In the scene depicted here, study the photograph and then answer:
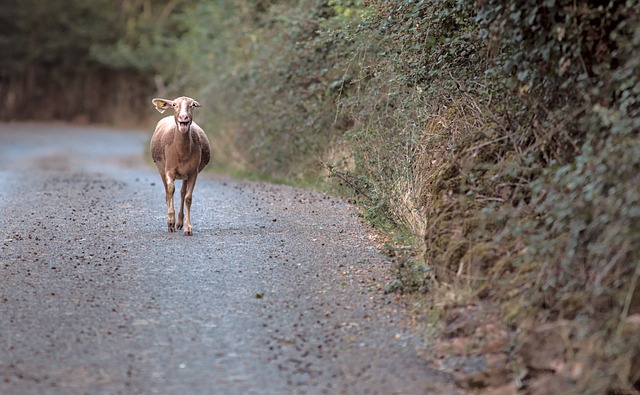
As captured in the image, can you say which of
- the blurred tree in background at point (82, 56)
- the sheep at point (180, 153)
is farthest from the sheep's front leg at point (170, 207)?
the blurred tree in background at point (82, 56)

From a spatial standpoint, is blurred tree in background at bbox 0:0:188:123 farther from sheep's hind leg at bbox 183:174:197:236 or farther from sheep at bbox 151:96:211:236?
sheep's hind leg at bbox 183:174:197:236

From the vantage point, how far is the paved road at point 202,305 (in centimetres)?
679

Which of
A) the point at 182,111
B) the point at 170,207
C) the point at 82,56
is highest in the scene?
the point at 82,56

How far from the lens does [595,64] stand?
7.84 meters

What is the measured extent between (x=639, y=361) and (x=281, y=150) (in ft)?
47.2

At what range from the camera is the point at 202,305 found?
8.59m

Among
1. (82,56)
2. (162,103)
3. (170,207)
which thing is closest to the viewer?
(162,103)

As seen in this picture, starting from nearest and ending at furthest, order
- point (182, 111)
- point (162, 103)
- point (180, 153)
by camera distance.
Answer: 1. point (182, 111)
2. point (162, 103)
3. point (180, 153)

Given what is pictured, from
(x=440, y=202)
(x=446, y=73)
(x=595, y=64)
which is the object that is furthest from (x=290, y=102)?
(x=595, y=64)

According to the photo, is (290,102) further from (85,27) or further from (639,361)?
(85,27)

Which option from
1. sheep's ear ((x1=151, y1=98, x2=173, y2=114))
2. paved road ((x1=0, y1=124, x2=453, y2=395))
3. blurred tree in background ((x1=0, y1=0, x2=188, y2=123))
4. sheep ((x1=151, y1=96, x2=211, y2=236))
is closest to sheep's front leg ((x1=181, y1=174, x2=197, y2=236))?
sheep ((x1=151, y1=96, x2=211, y2=236))

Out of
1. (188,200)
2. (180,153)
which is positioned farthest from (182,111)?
(188,200)

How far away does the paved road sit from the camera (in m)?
6.79

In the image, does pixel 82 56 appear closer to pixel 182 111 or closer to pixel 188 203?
pixel 188 203
